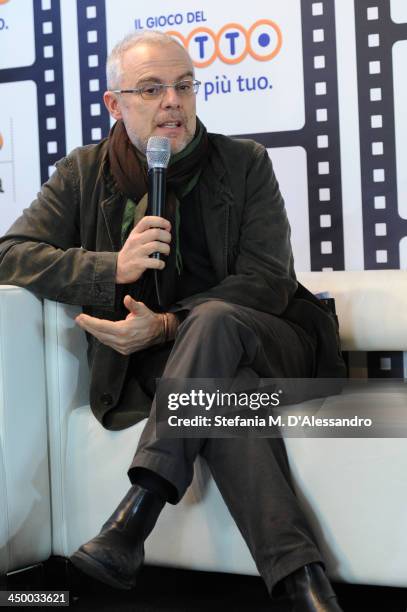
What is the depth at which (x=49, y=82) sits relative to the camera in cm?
317

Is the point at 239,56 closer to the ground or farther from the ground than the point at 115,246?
farther from the ground

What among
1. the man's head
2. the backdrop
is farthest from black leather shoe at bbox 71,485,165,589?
the backdrop

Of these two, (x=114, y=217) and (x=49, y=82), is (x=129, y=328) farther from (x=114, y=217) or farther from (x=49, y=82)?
(x=49, y=82)

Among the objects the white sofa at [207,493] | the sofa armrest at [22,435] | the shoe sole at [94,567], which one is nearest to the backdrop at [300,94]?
the white sofa at [207,493]

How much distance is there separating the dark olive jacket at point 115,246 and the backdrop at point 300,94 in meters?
0.66

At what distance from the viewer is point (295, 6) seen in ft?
9.30

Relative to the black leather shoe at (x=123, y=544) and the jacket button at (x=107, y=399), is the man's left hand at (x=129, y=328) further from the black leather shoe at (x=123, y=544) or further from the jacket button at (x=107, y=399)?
the black leather shoe at (x=123, y=544)

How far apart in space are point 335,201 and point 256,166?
68cm

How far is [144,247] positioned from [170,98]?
445 millimetres

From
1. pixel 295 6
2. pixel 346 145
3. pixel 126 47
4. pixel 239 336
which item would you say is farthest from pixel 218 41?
pixel 239 336

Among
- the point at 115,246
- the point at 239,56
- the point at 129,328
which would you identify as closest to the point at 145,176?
the point at 115,246

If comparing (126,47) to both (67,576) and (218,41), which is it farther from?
(67,576)

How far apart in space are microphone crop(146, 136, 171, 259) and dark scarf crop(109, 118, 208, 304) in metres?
0.20

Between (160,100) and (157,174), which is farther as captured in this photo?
(160,100)
